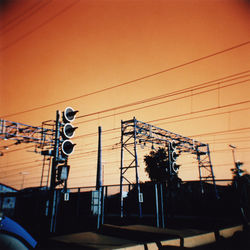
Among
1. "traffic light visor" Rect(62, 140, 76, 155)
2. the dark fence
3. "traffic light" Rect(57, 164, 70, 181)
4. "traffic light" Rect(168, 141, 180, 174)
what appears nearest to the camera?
"traffic light" Rect(57, 164, 70, 181)

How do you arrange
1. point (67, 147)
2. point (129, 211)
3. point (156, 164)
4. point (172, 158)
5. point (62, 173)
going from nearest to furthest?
point (62, 173) < point (67, 147) < point (172, 158) < point (129, 211) < point (156, 164)

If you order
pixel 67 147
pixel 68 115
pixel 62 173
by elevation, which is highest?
pixel 68 115

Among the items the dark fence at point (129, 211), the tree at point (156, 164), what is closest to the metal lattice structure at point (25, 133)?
the dark fence at point (129, 211)

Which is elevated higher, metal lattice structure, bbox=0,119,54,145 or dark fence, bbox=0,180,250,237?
metal lattice structure, bbox=0,119,54,145

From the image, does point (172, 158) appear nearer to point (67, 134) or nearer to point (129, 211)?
point (67, 134)

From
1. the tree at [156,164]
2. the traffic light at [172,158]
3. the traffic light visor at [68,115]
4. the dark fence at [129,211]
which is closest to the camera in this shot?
the traffic light visor at [68,115]

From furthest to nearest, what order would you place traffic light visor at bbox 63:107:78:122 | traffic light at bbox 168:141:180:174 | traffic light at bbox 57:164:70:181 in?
traffic light at bbox 168:141:180:174 → traffic light visor at bbox 63:107:78:122 → traffic light at bbox 57:164:70:181

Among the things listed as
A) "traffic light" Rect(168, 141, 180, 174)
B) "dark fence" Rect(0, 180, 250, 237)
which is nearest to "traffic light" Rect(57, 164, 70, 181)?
"dark fence" Rect(0, 180, 250, 237)

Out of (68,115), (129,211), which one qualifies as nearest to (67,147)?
(68,115)

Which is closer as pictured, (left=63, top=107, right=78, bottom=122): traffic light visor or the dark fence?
(left=63, top=107, right=78, bottom=122): traffic light visor

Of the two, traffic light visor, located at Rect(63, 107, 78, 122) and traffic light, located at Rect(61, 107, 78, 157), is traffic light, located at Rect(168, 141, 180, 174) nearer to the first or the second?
traffic light, located at Rect(61, 107, 78, 157)

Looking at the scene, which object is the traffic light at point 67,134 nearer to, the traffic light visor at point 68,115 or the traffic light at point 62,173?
the traffic light visor at point 68,115

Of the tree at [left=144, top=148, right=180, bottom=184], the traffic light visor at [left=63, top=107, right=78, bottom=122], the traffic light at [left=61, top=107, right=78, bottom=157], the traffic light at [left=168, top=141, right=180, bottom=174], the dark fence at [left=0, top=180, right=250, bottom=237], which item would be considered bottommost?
the dark fence at [left=0, top=180, right=250, bottom=237]

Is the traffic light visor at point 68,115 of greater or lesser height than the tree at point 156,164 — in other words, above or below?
below
